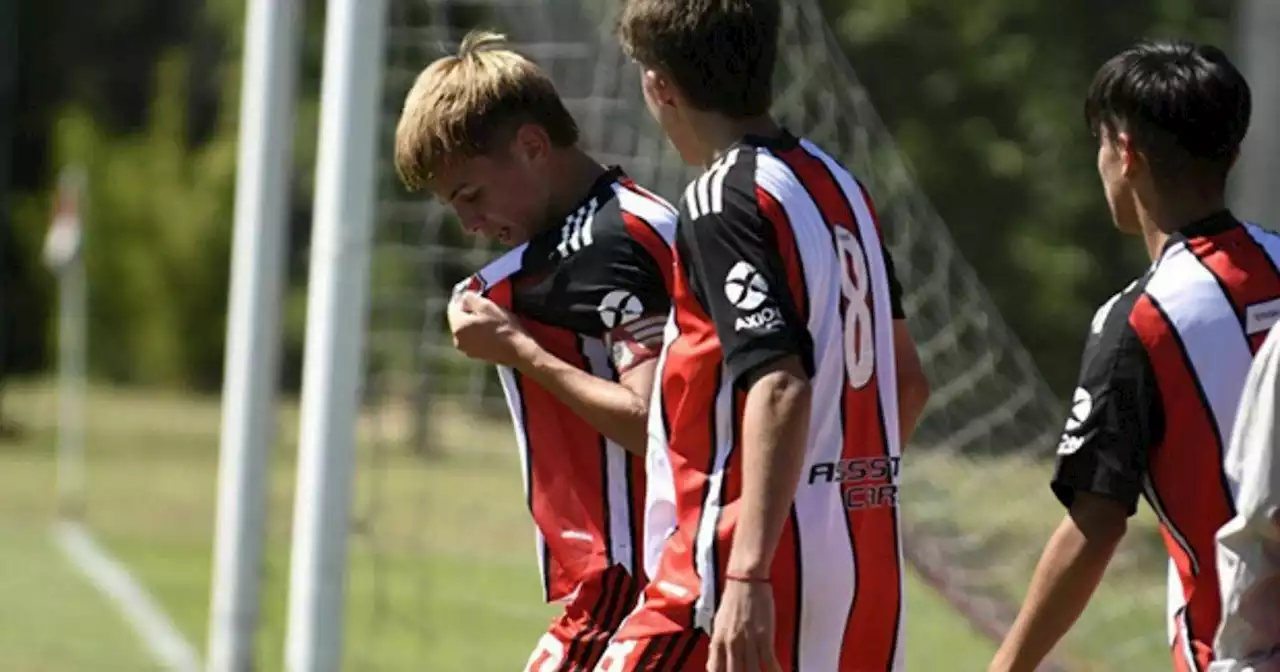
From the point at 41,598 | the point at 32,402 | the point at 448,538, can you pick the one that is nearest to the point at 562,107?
the point at 41,598

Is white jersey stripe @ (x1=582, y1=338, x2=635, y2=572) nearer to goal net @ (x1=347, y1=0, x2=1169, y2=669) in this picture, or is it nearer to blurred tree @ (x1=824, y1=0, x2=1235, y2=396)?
goal net @ (x1=347, y1=0, x2=1169, y2=669)

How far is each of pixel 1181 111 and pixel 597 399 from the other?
1.08 m

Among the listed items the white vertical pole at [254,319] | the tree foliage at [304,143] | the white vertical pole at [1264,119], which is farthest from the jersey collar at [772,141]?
the tree foliage at [304,143]

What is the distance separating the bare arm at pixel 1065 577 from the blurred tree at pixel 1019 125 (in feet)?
47.0

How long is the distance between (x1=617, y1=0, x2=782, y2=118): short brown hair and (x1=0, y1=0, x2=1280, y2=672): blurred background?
2.80 m

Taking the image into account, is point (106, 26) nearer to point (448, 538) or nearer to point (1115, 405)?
point (448, 538)

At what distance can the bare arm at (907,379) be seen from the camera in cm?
377

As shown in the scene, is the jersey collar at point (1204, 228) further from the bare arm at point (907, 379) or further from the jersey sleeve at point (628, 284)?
the jersey sleeve at point (628, 284)

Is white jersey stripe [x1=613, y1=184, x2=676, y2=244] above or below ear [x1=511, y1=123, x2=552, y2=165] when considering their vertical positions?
below

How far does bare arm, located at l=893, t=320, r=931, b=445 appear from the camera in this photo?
377 cm

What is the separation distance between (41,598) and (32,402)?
18.5 metres

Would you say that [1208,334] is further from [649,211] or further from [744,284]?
[649,211]

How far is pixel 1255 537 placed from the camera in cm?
269

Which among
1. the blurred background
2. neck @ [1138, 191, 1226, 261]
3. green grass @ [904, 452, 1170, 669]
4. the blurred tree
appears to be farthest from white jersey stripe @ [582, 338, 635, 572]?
the blurred tree
